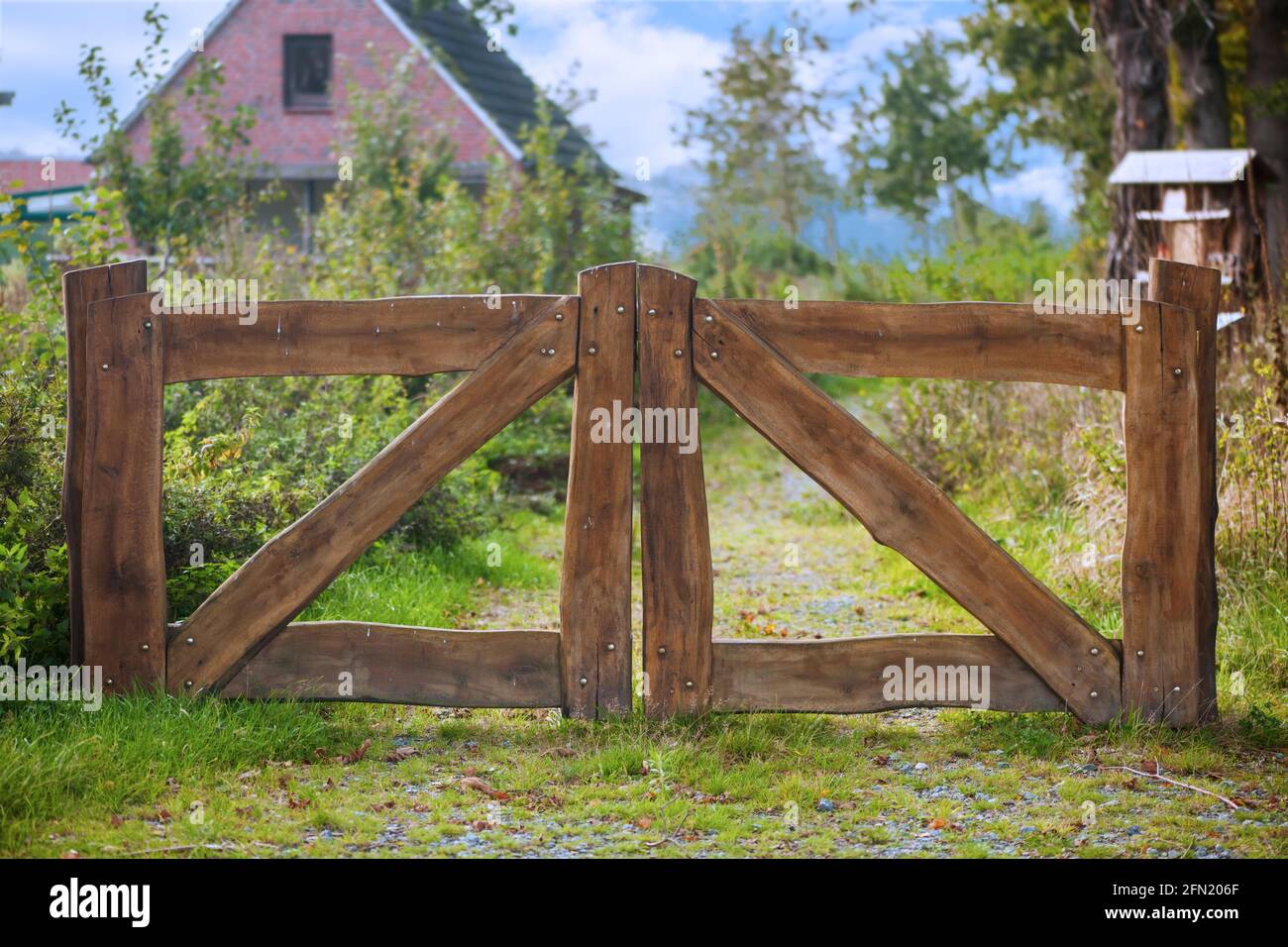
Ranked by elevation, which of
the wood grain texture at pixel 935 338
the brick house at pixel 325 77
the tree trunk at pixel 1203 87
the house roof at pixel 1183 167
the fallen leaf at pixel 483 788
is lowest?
the fallen leaf at pixel 483 788

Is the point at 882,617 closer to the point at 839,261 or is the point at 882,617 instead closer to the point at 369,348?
the point at 369,348

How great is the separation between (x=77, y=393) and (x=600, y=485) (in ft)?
6.75

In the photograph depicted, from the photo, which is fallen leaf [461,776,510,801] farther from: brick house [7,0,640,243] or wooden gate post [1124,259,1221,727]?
brick house [7,0,640,243]

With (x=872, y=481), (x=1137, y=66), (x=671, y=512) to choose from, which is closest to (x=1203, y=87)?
(x=1137, y=66)

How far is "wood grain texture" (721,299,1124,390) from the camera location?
4754 millimetres

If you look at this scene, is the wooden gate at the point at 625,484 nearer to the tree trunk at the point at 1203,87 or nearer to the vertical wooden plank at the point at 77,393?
the vertical wooden plank at the point at 77,393

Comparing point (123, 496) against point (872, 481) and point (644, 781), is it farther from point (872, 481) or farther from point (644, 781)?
point (872, 481)

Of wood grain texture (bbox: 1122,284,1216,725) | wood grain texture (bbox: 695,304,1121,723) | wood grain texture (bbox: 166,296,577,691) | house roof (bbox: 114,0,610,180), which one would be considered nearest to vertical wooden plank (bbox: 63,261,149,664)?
wood grain texture (bbox: 166,296,577,691)

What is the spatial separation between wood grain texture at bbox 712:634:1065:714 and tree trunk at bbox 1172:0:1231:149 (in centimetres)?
1023

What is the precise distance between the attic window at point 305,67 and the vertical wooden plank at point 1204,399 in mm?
22565

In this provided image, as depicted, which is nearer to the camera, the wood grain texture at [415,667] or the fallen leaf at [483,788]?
the fallen leaf at [483,788]

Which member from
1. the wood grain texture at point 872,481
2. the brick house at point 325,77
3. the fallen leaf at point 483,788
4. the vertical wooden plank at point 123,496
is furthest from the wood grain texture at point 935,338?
the brick house at point 325,77

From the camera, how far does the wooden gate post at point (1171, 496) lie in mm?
4793

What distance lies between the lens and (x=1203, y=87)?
42.9ft
